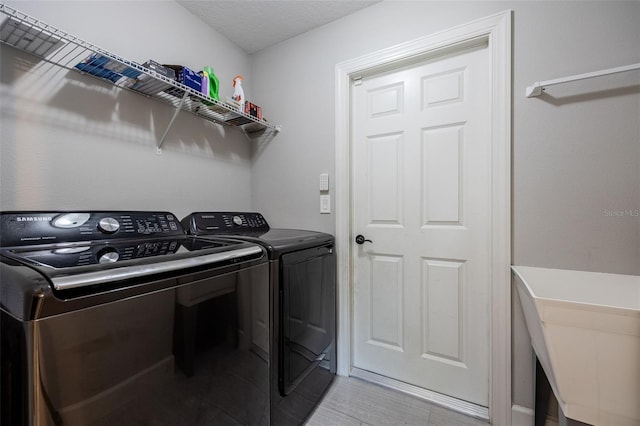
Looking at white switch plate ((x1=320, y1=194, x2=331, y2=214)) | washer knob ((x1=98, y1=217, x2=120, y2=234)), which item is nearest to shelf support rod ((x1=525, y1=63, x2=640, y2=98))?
white switch plate ((x1=320, y1=194, x2=331, y2=214))

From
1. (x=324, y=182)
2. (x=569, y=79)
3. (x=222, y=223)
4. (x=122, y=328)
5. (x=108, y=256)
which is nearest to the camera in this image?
(x=122, y=328)

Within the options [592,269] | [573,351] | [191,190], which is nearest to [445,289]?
[592,269]

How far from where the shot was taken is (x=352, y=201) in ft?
5.93

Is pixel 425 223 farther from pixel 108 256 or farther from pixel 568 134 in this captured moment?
pixel 108 256

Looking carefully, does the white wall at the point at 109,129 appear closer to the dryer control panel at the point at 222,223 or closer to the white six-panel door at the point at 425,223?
the dryer control panel at the point at 222,223

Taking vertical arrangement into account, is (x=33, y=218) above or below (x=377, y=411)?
above

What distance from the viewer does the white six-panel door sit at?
1.45 metres

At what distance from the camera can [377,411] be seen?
146cm

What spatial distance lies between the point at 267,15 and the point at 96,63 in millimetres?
1120

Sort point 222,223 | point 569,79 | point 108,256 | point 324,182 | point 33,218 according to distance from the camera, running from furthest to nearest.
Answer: point 324,182 < point 222,223 < point 569,79 < point 33,218 < point 108,256

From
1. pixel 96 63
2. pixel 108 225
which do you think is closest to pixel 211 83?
pixel 96 63

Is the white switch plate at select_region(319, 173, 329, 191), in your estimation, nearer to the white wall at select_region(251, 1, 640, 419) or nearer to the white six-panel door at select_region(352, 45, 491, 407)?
the white six-panel door at select_region(352, 45, 491, 407)

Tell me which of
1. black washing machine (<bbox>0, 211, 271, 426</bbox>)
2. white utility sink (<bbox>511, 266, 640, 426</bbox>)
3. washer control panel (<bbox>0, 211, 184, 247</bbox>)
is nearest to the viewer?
black washing machine (<bbox>0, 211, 271, 426</bbox>)

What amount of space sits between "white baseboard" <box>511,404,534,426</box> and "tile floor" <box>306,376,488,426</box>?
0.15 meters
